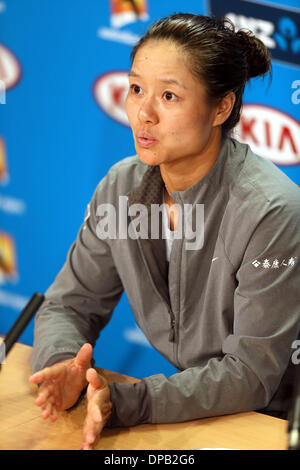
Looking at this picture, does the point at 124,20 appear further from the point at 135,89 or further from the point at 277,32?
the point at 135,89

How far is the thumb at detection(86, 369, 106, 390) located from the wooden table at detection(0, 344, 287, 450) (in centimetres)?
9

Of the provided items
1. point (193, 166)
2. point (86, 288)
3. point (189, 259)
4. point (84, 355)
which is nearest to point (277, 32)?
point (193, 166)

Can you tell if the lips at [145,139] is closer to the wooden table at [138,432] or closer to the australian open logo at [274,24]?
the wooden table at [138,432]

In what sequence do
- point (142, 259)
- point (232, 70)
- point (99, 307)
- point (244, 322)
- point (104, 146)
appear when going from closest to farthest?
point (244, 322), point (232, 70), point (142, 259), point (99, 307), point (104, 146)

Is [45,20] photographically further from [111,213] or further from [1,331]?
[1,331]

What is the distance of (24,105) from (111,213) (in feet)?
4.17

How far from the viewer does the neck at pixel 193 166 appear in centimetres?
165

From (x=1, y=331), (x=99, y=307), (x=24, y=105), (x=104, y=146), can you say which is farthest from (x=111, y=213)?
(x=1, y=331)

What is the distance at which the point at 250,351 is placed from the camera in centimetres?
142

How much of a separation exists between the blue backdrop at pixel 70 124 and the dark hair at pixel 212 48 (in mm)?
550

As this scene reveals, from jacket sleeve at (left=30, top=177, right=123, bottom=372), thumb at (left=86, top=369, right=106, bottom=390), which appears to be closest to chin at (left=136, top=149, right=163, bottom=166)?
jacket sleeve at (left=30, top=177, right=123, bottom=372)

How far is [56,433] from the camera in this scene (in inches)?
49.6

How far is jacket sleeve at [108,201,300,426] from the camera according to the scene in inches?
52.3

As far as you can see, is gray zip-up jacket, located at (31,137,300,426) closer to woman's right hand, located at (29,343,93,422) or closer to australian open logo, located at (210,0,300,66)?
woman's right hand, located at (29,343,93,422)
